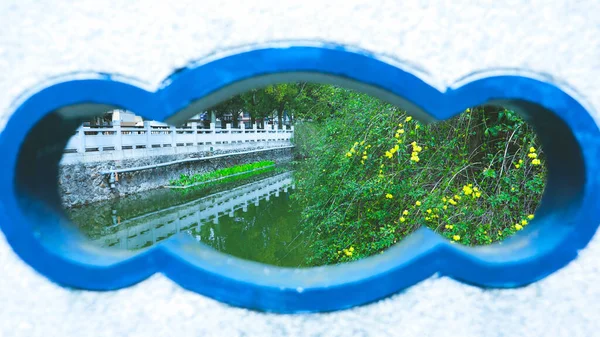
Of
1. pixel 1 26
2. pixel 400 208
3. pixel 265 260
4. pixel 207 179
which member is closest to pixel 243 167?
pixel 207 179

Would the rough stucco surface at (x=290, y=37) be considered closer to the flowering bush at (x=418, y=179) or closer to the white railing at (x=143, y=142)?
the flowering bush at (x=418, y=179)

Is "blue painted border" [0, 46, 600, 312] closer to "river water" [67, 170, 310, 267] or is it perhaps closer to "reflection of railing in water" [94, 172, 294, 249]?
"river water" [67, 170, 310, 267]

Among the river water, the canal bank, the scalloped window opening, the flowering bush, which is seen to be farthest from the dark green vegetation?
the flowering bush

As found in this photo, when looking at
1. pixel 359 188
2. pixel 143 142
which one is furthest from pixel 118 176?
pixel 359 188

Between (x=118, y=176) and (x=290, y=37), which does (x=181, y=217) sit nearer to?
(x=118, y=176)

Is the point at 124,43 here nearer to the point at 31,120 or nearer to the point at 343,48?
the point at 31,120
